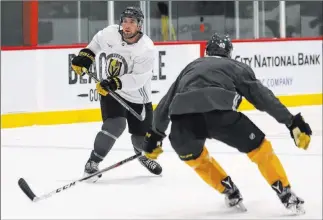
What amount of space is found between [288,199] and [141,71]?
56 cm

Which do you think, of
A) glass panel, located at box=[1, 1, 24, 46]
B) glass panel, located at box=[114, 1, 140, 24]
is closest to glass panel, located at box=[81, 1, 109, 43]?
glass panel, located at box=[114, 1, 140, 24]

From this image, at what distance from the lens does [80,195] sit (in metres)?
2.51

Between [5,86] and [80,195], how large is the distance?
6.36 ft

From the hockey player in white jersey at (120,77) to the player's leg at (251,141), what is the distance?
313 millimetres

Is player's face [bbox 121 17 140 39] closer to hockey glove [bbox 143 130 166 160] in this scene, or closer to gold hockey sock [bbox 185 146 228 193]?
hockey glove [bbox 143 130 166 160]

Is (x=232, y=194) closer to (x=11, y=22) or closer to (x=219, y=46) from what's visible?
(x=219, y=46)

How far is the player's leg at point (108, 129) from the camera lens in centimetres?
275

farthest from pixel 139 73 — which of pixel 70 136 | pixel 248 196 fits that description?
pixel 70 136

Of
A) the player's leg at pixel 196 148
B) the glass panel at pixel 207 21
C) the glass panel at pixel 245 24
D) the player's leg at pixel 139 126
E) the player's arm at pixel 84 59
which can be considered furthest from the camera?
the glass panel at pixel 245 24

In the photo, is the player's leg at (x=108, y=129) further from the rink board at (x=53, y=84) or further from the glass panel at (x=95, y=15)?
the rink board at (x=53, y=84)

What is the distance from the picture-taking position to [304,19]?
226 inches

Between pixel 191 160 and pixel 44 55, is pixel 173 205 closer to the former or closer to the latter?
pixel 191 160

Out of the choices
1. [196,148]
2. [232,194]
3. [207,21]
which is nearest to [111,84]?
[196,148]

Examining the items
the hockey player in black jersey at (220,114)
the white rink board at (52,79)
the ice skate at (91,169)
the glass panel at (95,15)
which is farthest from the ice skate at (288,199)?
the white rink board at (52,79)
